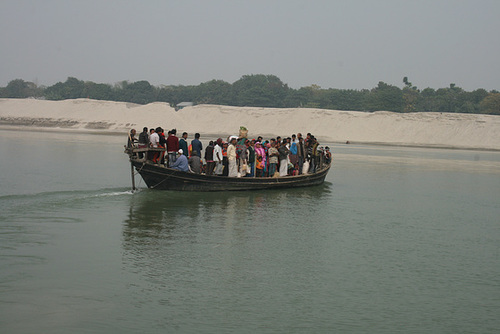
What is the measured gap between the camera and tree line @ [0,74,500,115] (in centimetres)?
9762

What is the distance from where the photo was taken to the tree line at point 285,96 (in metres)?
97.6

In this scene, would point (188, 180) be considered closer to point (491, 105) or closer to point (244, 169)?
point (244, 169)

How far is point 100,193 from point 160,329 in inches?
421

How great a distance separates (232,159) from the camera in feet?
62.2

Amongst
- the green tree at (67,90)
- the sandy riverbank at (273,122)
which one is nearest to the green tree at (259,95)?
the sandy riverbank at (273,122)

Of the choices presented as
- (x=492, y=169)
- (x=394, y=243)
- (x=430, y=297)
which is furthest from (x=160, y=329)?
(x=492, y=169)

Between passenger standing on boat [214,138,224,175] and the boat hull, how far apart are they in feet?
2.04

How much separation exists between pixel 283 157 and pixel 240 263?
409 inches

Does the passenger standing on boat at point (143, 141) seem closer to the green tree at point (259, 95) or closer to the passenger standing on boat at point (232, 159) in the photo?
the passenger standing on boat at point (232, 159)

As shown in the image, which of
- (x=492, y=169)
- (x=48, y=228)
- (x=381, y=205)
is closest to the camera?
(x=48, y=228)

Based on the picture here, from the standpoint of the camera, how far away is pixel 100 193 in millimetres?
17828

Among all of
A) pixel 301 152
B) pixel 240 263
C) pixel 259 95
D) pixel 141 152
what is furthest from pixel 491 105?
pixel 240 263

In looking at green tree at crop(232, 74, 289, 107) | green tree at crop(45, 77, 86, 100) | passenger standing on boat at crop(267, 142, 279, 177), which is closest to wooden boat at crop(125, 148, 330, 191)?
passenger standing on boat at crop(267, 142, 279, 177)

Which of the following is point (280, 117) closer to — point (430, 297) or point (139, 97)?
A: point (139, 97)
